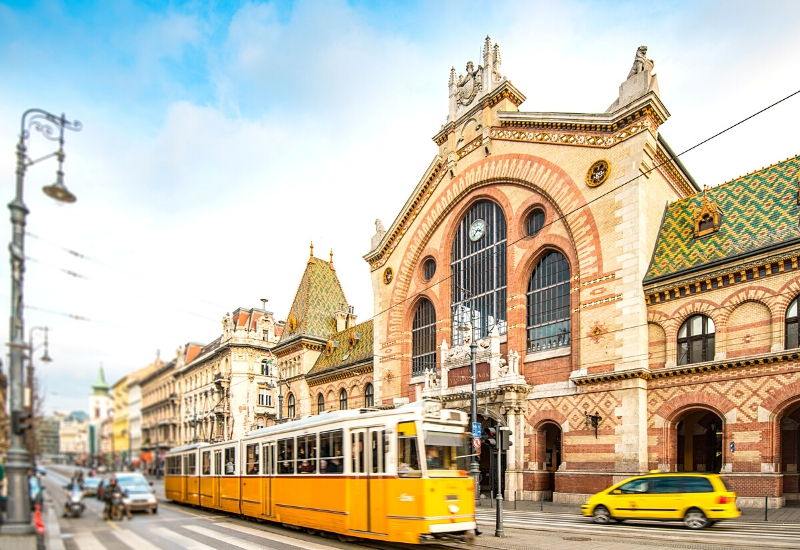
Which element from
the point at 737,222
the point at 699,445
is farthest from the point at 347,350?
the point at 737,222

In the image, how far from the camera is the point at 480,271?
31.6 metres

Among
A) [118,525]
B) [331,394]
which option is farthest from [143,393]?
[118,525]

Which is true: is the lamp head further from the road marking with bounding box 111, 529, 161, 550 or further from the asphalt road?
the road marking with bounding box 111, 529, 161, 550

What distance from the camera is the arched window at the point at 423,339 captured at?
3428 centimetres

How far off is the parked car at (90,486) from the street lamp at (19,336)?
8.99 meters

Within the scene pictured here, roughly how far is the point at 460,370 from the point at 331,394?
50.1 ft

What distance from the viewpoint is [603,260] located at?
997 inches

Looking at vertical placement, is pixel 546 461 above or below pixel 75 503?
below

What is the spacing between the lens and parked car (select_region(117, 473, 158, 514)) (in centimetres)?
1878

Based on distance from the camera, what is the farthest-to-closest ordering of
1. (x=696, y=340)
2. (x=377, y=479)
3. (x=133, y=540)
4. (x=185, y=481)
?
(x=185, y=481), (x=696, y=340), (x=133, y=540), (x=377, y=479)

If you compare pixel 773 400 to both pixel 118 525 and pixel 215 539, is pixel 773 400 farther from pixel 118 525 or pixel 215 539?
pixel 118 525

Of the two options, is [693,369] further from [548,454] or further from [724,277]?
[548,454]

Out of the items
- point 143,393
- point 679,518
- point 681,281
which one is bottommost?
point 143,393

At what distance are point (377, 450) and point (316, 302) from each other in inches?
1413
